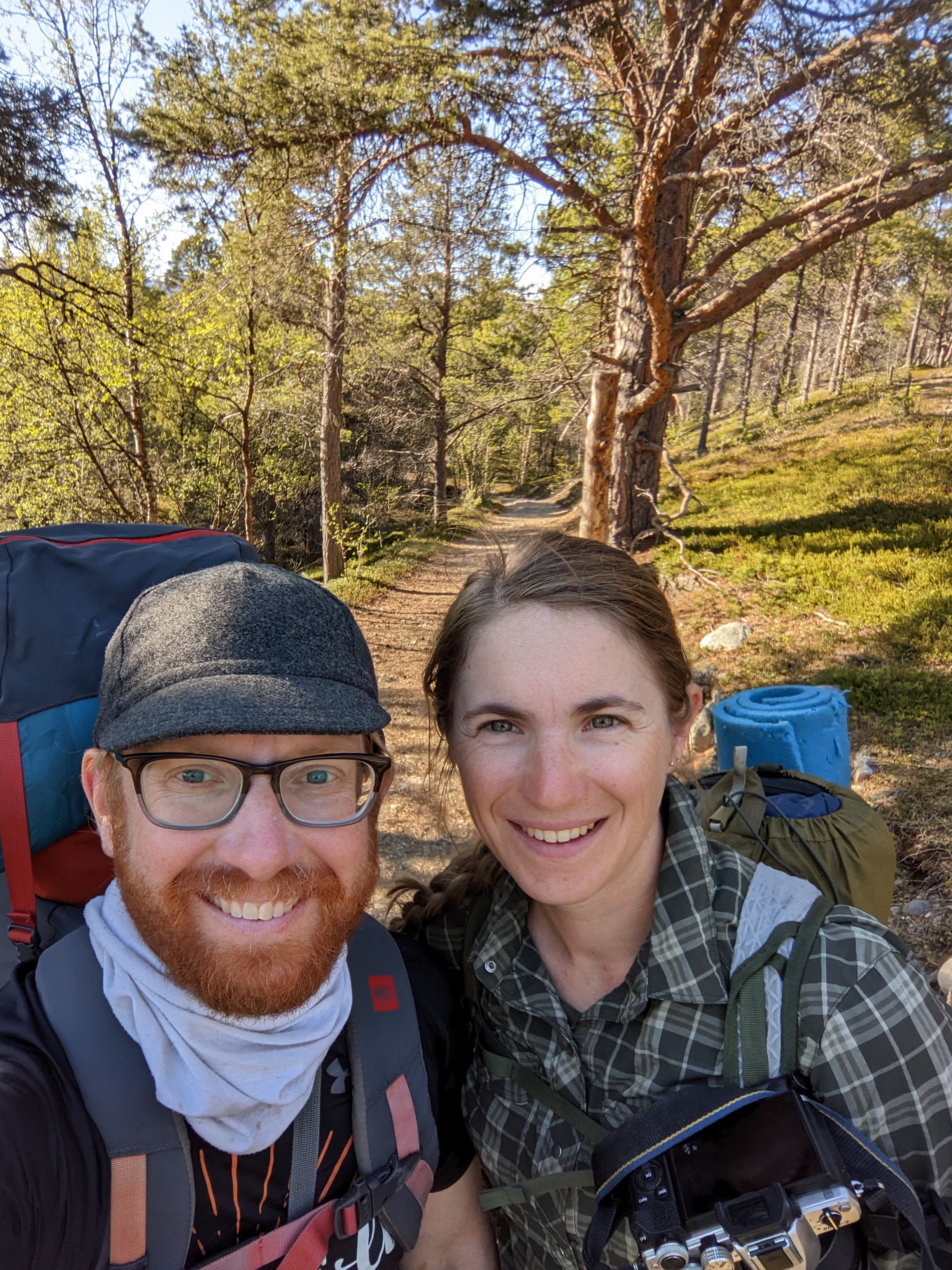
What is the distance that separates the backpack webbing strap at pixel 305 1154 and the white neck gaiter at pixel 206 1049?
0.04m

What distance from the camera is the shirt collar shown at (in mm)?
1381

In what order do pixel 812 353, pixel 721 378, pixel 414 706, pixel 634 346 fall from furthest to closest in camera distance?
1. pixel 721 378
2. pixel 812 353
3. pixel 414 706
4. pixel 634 346

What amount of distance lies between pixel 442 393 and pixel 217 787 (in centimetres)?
1965

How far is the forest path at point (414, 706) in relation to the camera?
2881mm

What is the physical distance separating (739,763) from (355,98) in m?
6.55

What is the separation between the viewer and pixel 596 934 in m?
1.60

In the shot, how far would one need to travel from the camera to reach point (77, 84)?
8266 mm

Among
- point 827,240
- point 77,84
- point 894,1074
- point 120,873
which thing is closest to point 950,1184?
point 894,1074

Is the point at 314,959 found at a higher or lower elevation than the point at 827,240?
lower

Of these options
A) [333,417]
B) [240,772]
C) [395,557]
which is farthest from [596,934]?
[395,557]

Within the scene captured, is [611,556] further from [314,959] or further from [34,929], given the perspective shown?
[34,929]

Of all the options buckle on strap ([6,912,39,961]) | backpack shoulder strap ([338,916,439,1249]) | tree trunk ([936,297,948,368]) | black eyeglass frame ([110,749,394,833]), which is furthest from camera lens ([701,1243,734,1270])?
tree trunk ([936,297,948,368])

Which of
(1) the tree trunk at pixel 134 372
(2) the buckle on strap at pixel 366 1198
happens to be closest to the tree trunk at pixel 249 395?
(1) the tree trunk at pixel 134 372

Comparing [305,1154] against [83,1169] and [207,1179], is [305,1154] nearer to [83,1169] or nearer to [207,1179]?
[207,1179]
